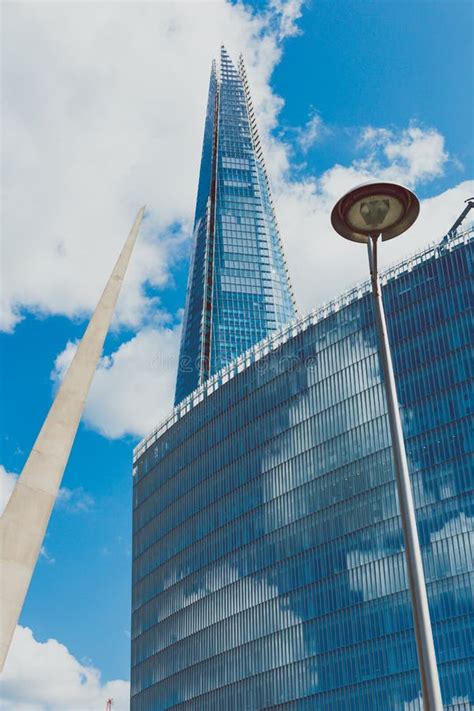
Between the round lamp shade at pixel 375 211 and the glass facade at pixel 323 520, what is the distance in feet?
230

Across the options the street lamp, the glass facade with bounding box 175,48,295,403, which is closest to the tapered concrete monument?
the street lamp

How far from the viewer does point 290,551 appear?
342 ft

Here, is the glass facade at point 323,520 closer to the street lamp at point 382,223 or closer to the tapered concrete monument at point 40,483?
the tapered concrete monument at point 40,483

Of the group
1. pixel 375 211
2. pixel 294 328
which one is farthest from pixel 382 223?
pixel 294 328

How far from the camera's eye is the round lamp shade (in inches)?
723

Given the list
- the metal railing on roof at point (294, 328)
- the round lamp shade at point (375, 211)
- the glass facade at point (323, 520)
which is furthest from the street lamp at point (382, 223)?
the metal railing on roof at point (294, 328)

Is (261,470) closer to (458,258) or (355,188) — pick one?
(458,258)

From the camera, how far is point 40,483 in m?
21.8

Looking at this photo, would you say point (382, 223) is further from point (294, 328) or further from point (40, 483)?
point (294, 328)

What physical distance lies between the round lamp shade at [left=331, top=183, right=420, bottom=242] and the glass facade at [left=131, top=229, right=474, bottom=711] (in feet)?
230

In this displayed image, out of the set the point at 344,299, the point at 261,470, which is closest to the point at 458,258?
the point at 344,299

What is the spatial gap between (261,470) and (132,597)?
37078mm

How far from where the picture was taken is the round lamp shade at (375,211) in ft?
60.2

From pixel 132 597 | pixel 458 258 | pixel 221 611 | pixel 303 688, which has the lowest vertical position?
pixel 303 688
